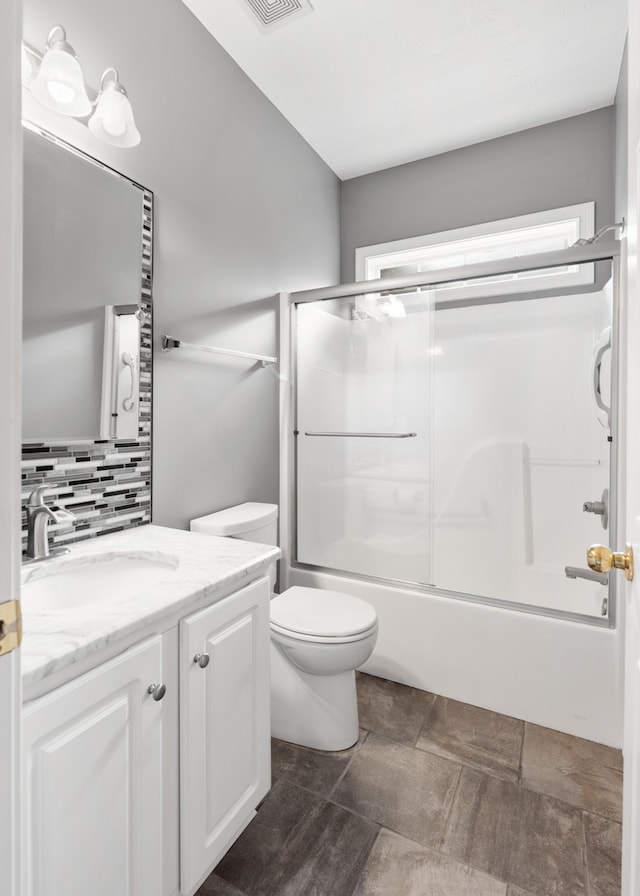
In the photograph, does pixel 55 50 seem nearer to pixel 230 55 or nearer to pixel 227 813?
pixel 230 55

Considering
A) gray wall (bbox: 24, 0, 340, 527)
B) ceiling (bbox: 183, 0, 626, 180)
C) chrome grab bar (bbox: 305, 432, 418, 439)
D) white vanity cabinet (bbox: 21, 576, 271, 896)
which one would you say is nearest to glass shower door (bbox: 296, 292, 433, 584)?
chrome grab bar (bbox: 305, 432, 418, 439)

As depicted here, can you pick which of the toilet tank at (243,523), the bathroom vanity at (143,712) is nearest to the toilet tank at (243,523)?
the toilet tank at (243,523)

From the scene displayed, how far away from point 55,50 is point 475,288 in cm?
185

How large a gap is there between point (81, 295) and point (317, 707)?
1584mm

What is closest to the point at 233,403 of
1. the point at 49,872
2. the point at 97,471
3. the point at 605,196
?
the point at 97,471

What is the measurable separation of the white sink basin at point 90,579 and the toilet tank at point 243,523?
1.49ft

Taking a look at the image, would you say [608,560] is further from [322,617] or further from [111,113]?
[111,113]

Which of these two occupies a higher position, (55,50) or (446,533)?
(55,50)

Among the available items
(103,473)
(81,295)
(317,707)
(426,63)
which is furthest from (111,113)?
(317,707)

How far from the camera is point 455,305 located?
2.32 m

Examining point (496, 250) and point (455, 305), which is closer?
point (455, 305)

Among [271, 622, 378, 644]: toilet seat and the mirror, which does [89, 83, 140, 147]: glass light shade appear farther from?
[271, 622, 378, 644]: toilet seat

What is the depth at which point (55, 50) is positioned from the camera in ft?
3.91

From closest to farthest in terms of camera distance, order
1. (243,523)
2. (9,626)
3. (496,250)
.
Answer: (9,626) → (243,523) → (496,250)
